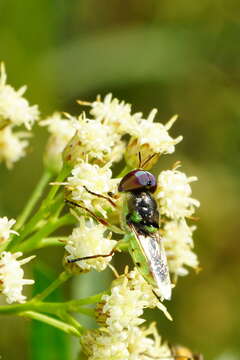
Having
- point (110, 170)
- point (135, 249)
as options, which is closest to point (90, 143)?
point (110, 170)

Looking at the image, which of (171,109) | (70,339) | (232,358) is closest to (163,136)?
(70,339)

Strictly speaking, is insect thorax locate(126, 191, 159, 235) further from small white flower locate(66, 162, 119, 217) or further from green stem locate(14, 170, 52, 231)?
green stem locate(14, 170, 52, 231)

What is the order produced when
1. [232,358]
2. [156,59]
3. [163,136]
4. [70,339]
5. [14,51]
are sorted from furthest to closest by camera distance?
[156,59]
[14,51]
[232,358]
[70,339]
[163,136]

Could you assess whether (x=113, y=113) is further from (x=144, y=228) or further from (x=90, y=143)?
(x=144, y=228)

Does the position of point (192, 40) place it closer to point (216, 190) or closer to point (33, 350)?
point (216, 190)

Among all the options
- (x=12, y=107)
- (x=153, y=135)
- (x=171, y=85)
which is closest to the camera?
(x=153, y=135)

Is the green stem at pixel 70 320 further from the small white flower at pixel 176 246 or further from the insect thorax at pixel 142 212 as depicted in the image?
the small white flower at pixel 176 246
